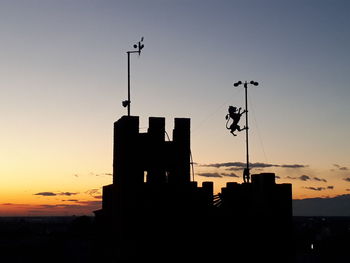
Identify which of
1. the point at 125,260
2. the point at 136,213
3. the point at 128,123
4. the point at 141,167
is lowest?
the point at 125,260

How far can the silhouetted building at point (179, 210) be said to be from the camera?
16.8 metres

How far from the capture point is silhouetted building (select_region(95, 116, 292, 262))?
659 inches

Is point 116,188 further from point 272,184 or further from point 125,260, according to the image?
point 272,184

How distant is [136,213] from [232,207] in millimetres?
3211

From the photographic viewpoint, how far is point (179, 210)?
679 inches

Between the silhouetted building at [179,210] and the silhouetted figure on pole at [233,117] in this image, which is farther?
the silhouetted figure on pole at [233,117]

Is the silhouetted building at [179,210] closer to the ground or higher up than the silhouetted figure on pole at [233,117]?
closer to the ground

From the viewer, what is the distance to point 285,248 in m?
16.7

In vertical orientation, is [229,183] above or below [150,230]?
above

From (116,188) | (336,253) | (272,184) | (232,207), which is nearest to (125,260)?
(116,188)

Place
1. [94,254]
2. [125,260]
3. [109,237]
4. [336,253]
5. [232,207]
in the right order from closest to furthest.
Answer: [125,260], [232,207], [109,237], [94,254], [336,253]

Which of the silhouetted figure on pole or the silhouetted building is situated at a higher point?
the silhouetted figure on pole

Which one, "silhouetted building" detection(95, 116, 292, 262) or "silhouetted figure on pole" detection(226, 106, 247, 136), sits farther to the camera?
"silhouetted figure on pole" detection(226, 106, 247, 136)

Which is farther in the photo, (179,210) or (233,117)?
(233,117)
